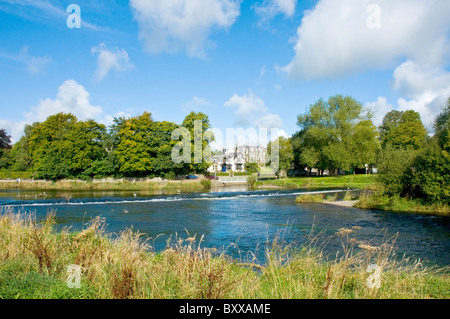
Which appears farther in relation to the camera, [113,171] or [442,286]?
[113,171]

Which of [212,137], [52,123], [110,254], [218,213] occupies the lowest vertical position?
[218,213]

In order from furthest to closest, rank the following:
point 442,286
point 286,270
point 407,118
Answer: point 407,118
point 286,270
point 442,286

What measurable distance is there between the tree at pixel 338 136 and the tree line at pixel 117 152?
19912 mm

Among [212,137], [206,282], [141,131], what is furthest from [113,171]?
[206,282]

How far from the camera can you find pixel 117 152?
52.8 meters

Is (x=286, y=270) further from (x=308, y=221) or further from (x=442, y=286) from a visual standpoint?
(x=308, y=221)

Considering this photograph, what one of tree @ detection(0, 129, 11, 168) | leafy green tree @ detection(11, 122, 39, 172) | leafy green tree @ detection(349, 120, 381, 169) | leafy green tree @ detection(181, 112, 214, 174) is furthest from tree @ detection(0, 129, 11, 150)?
leafy green tree @ detection(349, 120, 381, 169)

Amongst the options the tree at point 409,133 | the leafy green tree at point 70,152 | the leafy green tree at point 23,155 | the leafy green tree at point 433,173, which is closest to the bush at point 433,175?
the leafy green tree at point 433,173

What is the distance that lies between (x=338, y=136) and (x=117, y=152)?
38689 mm

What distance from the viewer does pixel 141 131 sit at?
54156 mm

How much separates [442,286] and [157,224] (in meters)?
14.6

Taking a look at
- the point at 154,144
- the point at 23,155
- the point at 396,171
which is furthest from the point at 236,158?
the point at 396,171

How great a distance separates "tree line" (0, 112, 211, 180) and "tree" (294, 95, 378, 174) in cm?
1991

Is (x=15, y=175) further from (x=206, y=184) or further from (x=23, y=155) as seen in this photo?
(x=206, y=184)
